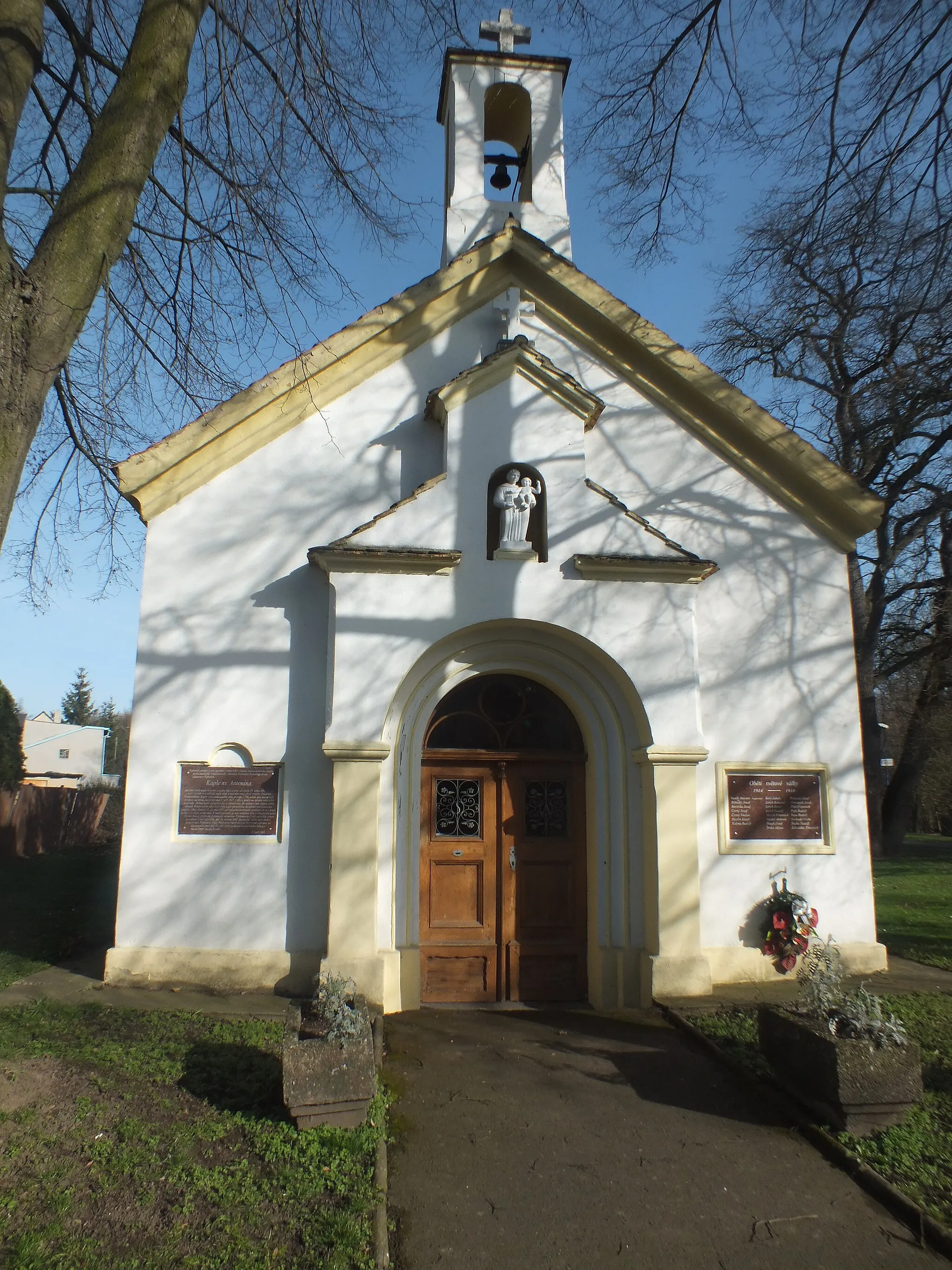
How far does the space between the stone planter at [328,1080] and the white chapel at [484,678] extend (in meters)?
2.54

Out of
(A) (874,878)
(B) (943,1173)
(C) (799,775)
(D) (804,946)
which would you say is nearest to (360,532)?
(C) (799,775)

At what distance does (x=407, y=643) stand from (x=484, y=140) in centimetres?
701

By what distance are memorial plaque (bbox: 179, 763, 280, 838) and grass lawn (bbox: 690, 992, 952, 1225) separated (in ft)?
13.3

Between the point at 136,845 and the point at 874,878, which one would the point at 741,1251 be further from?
the point at 874,878

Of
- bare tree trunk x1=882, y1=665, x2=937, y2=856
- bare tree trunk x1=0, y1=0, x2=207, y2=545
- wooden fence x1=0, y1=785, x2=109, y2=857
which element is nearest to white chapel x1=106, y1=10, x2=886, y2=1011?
bare tree trunk x1=0, y1=0, x2=207, y2=545

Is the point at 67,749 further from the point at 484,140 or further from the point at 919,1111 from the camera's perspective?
the point at 919,1111

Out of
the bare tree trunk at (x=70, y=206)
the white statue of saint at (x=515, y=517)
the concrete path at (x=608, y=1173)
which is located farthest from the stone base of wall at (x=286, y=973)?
the bare tree trunk at (x=70, y=206)

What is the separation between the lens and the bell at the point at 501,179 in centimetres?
1170

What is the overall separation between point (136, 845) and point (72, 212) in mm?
5442

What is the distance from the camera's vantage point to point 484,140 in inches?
444

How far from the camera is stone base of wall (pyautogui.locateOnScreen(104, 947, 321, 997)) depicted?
7.89 m

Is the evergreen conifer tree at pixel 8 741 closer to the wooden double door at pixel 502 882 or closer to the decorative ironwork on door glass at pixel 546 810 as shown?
the wooden double door at pixel 502 882

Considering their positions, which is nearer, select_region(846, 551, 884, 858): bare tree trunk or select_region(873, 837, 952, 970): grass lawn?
select_region(873, 837, 952, 970): grass lawn

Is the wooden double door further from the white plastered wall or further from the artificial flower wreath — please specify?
the artificial flower wreath
